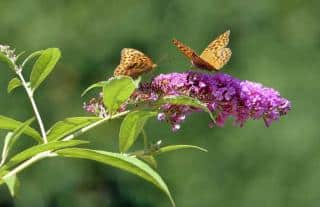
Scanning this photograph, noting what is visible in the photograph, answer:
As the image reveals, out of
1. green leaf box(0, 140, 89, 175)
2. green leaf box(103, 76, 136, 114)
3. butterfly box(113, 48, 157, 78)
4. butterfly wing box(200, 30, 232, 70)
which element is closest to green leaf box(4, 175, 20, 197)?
green leaf box(0, 140, 89, 175)

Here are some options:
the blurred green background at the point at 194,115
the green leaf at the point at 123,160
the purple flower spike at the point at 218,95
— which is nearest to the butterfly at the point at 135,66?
the purple flower spike at the point at 218,95

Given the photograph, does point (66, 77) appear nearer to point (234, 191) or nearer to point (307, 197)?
point (234, 191)

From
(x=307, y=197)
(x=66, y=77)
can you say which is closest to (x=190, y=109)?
(x=307, y=197)

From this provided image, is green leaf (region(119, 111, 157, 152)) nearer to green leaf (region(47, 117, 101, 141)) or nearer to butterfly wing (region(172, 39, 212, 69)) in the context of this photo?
green leaf (region(47, 117, 101, 141))

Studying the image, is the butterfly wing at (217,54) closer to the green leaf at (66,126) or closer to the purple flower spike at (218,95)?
the purple flower spike at (218,95)

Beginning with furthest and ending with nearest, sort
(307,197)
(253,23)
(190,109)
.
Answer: (253,23), (307,197), (190,109)

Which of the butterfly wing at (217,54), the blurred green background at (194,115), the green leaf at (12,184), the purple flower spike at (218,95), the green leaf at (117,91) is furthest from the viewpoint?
the blurred green background at (194,115)

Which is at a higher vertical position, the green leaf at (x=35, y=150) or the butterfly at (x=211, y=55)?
the butterfly at (x=211, y=55)
